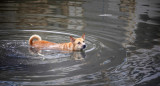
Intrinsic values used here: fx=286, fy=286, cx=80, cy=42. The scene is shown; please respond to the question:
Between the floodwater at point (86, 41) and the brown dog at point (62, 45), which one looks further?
the brown dog at point (62, 45)

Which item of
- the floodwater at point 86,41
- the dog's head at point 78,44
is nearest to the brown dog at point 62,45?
the dog's head at point 78,44

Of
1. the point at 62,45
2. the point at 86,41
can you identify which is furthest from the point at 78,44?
the point at 86,41

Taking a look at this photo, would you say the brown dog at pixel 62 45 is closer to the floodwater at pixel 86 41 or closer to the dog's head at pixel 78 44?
the dog's head at pixel 78 44

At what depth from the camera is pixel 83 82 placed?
5.92 meters

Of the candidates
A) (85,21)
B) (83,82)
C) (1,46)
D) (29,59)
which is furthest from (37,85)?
(85,21)

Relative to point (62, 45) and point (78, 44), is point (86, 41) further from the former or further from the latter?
point (62, 45)

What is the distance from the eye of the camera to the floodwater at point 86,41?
20.4 ft

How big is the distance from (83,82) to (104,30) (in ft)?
15.7

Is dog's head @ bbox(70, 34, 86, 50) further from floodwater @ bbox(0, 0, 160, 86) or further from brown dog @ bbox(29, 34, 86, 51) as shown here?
floodwater @ bbox(0, 0, 160, 86)

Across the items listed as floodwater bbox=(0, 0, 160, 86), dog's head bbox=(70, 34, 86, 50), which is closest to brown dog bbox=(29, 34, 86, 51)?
dog's head bbox=(70, 34, 86, 50)

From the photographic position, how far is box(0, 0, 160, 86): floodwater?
6219mm

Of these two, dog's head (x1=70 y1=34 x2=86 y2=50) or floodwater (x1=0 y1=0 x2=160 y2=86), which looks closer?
floodwater (x1=0 y1=0 x2=160 y2=86)

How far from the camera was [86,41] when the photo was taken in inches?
358

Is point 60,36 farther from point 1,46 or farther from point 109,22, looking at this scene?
point 109,22
